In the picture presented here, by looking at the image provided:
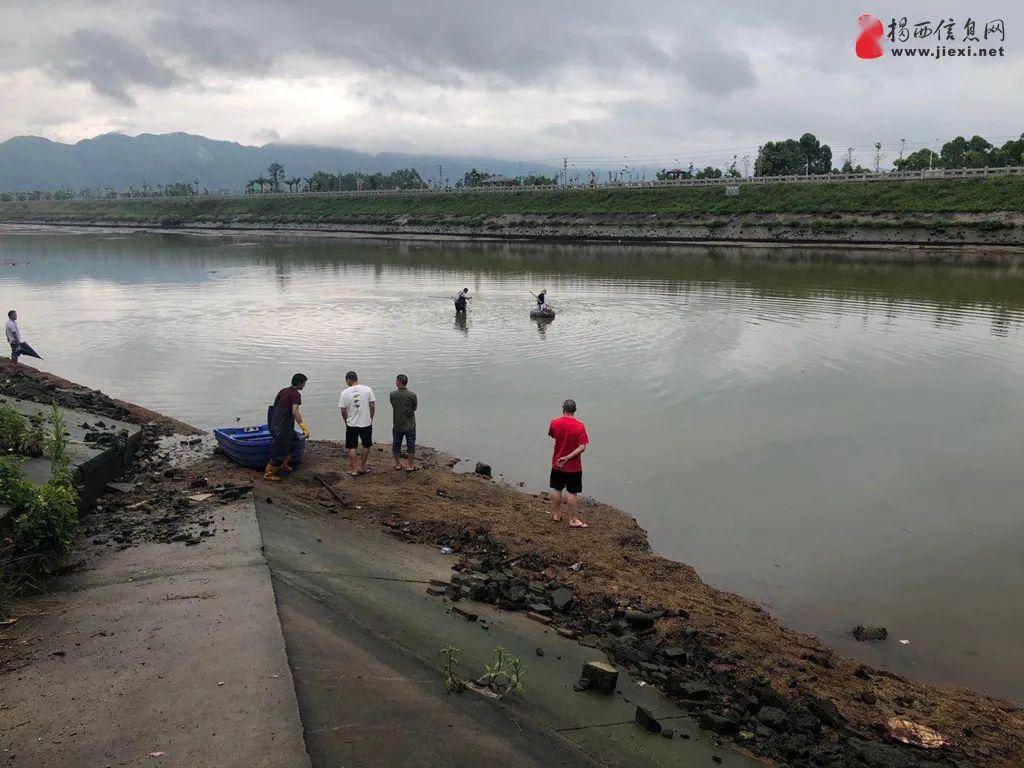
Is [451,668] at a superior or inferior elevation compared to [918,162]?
inferior

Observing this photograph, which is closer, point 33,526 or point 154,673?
point 154,673

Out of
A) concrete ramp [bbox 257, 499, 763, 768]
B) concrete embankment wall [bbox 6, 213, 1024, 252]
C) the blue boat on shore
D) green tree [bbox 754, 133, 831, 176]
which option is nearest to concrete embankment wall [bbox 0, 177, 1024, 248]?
concrete embankment wall [bbox 6, 213, 1024, 252]

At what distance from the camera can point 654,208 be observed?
294ft

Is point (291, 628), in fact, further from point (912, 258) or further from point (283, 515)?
point (912, 258)

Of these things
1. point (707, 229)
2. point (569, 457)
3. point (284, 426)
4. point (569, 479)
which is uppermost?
point (707, 229)

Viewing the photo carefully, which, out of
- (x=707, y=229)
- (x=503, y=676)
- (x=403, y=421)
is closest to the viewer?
(x=503, y=676)

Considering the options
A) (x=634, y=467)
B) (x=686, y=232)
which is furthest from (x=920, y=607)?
(x=686, y=232)

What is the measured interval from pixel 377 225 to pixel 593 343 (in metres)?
91.0

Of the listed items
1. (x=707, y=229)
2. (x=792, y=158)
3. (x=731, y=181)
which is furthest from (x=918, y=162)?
(x=707, y=229)

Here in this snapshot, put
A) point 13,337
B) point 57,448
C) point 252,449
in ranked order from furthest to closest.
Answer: point 13,337 < point 252,449 < point 57,448

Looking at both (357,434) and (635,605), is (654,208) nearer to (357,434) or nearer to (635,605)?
(357,434)

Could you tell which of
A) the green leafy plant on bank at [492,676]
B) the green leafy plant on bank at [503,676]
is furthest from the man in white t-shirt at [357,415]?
the green leafy plant on bank at [503,676]

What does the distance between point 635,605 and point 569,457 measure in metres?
2.89

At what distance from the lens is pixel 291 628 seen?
734 centimetres
